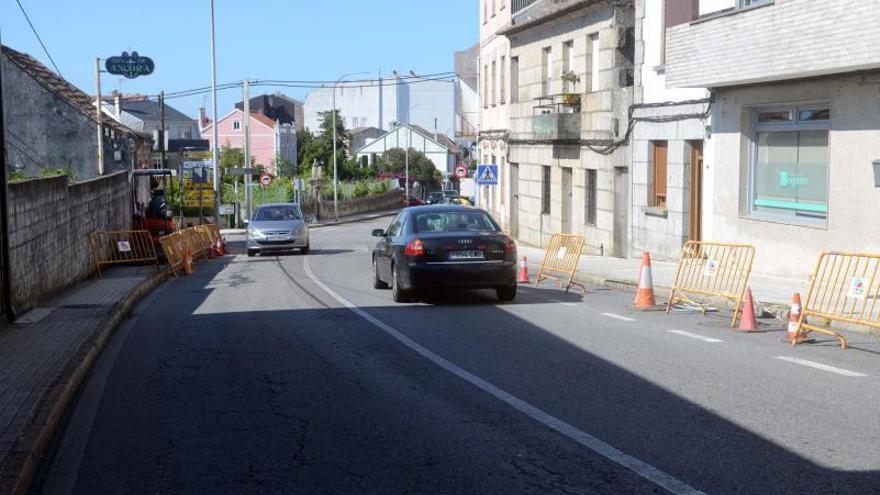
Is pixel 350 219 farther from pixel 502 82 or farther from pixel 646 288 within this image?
pixel 646 288

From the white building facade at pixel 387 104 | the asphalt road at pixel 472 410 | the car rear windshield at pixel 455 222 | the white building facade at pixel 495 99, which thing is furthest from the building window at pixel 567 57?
the white building facade at pixel 387 104

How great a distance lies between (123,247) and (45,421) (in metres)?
17.6

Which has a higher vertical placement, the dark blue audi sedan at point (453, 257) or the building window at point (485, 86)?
the building window at point (485, 86)

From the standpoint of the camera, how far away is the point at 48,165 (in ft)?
131

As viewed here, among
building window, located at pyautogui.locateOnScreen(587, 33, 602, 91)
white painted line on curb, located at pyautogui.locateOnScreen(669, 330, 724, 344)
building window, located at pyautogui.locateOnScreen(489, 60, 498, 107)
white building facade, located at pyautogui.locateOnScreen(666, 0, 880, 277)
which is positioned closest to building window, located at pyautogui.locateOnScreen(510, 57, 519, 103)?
building window, located at pyautogui.locateOnScreen(489, 60, 498, 107)

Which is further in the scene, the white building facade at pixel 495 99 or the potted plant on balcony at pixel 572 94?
the white building facade at pixel 495 99

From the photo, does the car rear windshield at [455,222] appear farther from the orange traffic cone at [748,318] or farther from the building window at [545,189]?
the building window at [545,189]

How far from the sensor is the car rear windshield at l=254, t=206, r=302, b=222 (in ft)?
110

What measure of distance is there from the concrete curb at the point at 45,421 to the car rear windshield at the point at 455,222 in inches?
195

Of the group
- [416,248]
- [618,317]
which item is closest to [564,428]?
[618,317]

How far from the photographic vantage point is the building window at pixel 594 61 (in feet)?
98.2

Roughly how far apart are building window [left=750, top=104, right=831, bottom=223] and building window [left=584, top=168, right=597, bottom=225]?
10.6 metres

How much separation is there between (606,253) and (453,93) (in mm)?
98455

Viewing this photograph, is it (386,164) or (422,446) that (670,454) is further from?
(386,164)
